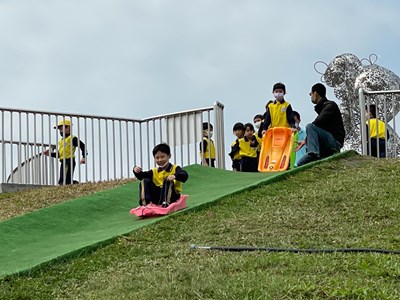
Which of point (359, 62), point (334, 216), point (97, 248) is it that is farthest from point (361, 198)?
point (359, 62)

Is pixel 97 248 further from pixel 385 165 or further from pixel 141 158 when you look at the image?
pixel 141 158

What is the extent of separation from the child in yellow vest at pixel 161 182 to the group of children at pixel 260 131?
12.8 ft

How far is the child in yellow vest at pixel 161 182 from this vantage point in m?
10.8

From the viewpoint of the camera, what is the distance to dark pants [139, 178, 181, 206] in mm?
10797

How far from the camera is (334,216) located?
32.3ft

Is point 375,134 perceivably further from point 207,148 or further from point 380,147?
point 207,148

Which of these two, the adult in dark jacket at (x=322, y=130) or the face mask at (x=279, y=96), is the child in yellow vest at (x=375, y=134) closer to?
the adult in dark jacket at (x=322, y=130)

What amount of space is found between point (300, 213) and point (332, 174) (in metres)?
2.92

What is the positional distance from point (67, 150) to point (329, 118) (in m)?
4.91

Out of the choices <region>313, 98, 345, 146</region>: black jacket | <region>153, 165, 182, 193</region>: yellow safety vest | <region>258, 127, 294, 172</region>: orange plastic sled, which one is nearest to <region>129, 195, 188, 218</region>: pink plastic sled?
<region>153, 165, 182, 193</region>: yellow safety vest

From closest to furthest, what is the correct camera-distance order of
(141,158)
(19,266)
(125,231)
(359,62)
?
1. (19,266)
2. (125,231)
3. (141,158)
4. (359,62)

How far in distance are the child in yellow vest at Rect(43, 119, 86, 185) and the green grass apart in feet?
16.6

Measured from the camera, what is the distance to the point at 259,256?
25.4ft

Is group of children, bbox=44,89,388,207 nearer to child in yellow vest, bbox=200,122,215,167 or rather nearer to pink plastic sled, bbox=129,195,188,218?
child in yellow vest, bbox=200,122,215,167
